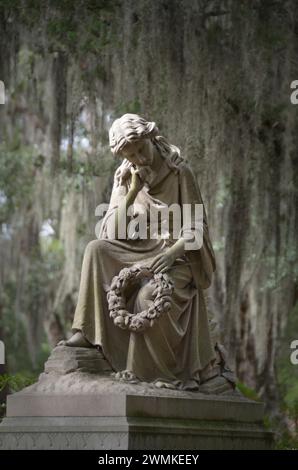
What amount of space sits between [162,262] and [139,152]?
0.90 metres

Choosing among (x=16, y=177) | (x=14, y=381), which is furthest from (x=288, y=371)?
(x=16, y=177)

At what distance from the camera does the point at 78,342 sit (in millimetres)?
7977

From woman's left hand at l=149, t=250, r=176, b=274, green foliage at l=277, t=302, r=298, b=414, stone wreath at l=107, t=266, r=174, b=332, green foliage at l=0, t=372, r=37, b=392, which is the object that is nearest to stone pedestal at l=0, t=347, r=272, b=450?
stone wreath at l=107, t=266, r=174, b=332

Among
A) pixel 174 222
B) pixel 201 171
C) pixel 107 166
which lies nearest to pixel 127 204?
pixel 174 222

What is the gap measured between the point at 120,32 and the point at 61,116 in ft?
4.56

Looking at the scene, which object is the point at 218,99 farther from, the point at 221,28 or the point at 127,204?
the point at 127,204

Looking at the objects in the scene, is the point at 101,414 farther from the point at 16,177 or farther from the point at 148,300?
the point at 16,177

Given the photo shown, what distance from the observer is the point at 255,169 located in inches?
554

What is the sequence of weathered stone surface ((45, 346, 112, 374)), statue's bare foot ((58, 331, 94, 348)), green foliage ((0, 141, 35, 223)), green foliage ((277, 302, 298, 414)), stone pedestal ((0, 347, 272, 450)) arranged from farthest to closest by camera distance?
green foliage ((0, 141, 35, 223)), green foliage ((277, 302, 298, 414)), statue's bare foot ((58, 331, 94, 348)), weathered stone surface ((45, 346, 112, 374)), stone pedestal ((0, 347, 272, 450))

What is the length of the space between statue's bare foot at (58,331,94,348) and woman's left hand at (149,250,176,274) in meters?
0.72

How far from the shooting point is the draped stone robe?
316 inches

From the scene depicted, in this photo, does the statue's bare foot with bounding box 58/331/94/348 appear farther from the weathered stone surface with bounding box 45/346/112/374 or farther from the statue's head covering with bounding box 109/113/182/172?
the statue's head covering with bounding box 109/113/182/172

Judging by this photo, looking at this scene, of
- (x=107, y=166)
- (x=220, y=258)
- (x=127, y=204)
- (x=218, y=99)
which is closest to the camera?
(x=127, y=204)

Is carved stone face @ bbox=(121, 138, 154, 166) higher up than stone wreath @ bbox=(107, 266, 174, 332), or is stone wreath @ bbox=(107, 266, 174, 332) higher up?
carved stone face @ bbox=(121, 138, 154, 166)
